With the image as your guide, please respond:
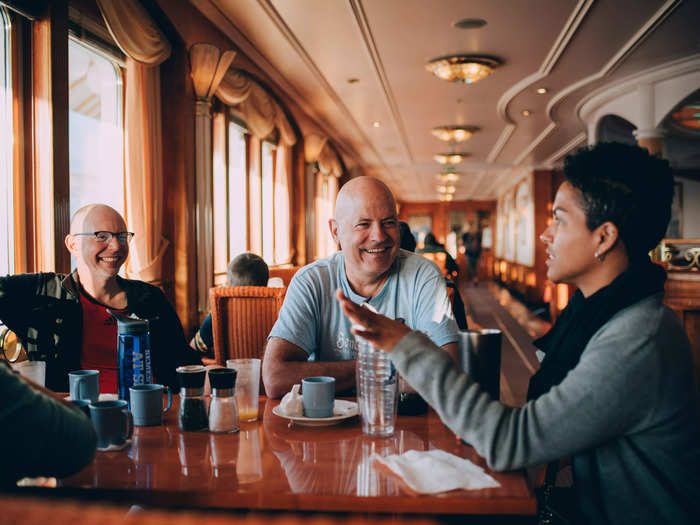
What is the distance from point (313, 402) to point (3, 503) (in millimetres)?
885

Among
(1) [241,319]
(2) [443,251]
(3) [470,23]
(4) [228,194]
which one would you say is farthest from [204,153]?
(3) [470,23]

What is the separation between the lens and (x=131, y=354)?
159cm

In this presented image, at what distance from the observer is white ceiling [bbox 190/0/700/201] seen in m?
4.78

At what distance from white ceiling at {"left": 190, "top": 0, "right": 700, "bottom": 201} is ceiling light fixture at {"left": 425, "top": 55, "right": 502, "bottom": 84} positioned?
94 mm

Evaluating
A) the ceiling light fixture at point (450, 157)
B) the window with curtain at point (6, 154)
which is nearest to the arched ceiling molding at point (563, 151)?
the ceiling light fixture at point (450, 157)

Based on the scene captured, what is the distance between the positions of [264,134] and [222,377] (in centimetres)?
536

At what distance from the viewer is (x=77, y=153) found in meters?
3.53

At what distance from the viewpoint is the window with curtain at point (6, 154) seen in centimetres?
289

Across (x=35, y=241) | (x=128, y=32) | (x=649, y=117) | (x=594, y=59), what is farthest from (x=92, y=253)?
(x=649, y=117)

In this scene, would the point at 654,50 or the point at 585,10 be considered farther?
the point at 654,50

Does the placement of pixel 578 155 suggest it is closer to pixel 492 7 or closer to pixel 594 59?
pixel 492 7

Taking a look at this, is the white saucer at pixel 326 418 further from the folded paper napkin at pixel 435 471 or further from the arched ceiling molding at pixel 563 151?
the arched ceiling molding at pixel 563 151

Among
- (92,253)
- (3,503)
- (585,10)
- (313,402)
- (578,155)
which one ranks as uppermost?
(585,10)

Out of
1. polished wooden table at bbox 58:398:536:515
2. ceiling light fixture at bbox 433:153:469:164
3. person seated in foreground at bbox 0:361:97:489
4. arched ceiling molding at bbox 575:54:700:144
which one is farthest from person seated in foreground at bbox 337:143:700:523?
ceiling light fixture at bbox 433:153:469:164
